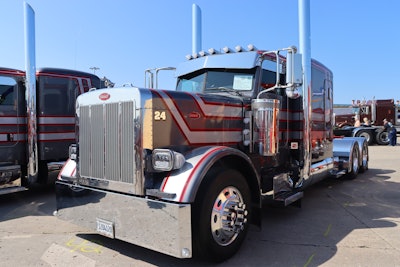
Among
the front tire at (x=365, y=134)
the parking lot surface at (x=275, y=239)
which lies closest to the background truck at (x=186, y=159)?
the parking lot surface at (x=275, y=239)

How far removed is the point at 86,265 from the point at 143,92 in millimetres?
1834

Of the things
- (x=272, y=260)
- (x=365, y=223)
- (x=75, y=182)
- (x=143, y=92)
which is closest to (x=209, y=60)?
(x=143, y=92)

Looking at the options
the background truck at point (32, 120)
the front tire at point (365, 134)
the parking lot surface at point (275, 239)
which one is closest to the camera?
the parking lot surface at point (275, 239)

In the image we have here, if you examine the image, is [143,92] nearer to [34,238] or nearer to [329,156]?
[34,238]

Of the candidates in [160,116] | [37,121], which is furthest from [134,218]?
[37,121]

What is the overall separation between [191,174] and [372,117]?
22.3 metres

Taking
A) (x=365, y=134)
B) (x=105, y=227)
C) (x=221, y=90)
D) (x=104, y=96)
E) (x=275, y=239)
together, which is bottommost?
(x=275, y=239)

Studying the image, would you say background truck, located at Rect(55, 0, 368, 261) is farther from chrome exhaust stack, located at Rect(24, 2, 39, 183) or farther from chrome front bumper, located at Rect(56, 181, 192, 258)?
chrome exhaust stack, located at Rect(24, 2, 39, 183)

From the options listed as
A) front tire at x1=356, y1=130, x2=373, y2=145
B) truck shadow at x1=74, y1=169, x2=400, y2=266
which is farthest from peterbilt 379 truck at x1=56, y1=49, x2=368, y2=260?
front tire at x1=356, y1=130, x2=373, y2=145

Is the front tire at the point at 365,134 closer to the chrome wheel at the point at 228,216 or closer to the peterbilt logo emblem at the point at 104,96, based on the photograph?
the chrome wheel at the point at 228,216

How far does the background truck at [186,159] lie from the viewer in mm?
3330

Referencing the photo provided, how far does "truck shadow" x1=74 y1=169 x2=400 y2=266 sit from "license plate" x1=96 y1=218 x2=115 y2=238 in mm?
398

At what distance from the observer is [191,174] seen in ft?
10.9

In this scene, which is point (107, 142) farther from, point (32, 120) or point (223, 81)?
point (32, 120)
